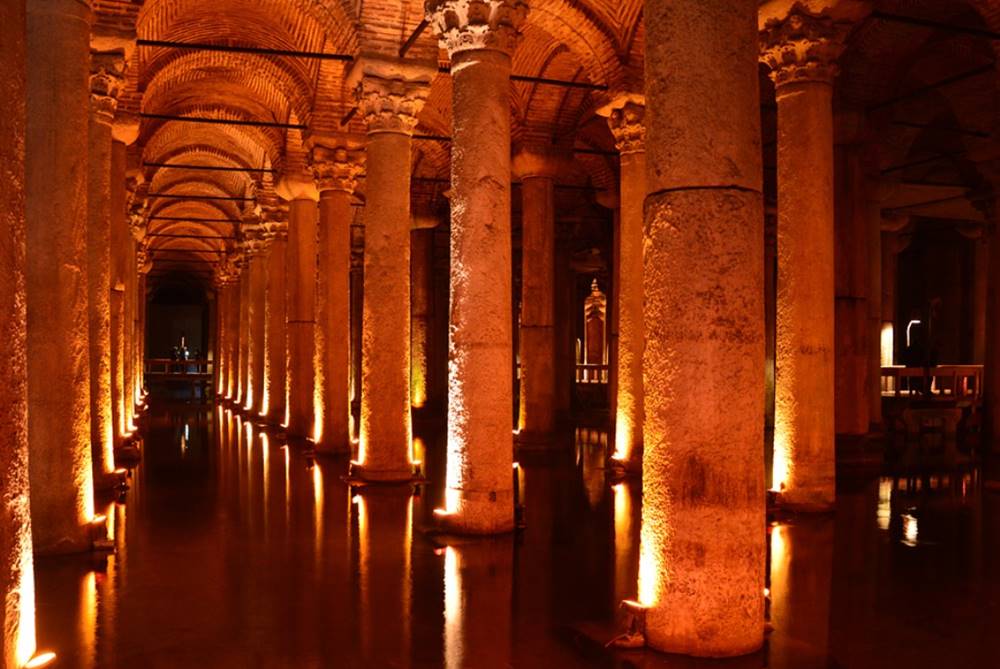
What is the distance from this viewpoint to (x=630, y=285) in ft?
38.9

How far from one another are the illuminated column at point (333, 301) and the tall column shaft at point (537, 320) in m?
2.99

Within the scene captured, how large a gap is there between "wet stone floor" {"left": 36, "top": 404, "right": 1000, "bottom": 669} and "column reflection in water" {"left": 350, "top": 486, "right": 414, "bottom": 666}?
0.02 meters

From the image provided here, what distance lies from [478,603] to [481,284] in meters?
2.98

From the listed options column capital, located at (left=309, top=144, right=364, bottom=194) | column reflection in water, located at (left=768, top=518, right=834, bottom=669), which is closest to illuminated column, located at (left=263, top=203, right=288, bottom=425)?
column capital, located at (left=309, top=144, right=364, bottom=194)

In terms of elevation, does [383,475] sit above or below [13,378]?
below

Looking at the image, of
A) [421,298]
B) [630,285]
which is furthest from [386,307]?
[421,298]

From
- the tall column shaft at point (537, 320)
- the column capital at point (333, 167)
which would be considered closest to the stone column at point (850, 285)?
the tall column shaft at point (537, 320)

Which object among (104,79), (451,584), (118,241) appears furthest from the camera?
(118,241)

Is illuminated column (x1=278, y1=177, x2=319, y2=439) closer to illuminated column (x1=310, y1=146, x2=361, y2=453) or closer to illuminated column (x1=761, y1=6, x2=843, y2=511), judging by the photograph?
illuminated column (x1=310, y1=146, x2=361, y2=453)

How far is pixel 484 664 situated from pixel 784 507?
5314 mm

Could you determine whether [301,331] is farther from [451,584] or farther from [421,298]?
[451,584]

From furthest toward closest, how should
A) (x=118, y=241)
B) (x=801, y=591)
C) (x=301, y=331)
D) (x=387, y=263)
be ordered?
(x=301, y=331) → (x=118, y=241) → (x=387, y=263) → (x=801, y=591)

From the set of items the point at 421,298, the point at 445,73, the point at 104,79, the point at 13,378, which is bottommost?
the point at 13,378

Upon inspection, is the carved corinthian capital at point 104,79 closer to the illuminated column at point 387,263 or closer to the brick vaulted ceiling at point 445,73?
the brick vaulted ceiling at point 445,73
